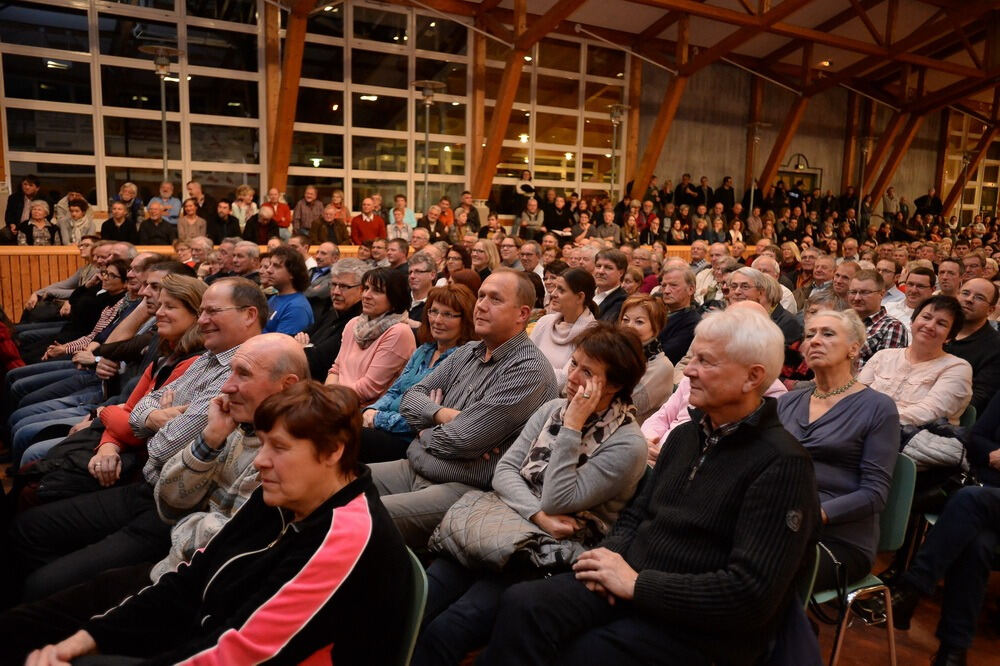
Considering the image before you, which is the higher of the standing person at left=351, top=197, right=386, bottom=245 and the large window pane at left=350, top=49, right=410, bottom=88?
the large window pane at left=350, top=49, right=410, bottom=88

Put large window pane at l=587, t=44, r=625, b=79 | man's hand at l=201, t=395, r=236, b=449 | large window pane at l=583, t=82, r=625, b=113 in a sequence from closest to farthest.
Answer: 1. man's hand at l=201, t=395, r=236, b=449
2. large window pane at l=587, t=44, r=625, b=79
3. large window pane at l=583, t=82, r=625, b=113

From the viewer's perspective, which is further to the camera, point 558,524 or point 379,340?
point 379,340

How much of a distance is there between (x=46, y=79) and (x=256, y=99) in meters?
2.83

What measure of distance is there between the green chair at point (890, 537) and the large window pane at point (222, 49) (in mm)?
11243

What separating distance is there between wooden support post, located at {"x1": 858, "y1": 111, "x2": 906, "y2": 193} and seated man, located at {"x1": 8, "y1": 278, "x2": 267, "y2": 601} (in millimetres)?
16713

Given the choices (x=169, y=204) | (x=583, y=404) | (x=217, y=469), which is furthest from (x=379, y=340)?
(x=169, y=204)

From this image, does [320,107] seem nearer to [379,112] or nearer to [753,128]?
[379,112]

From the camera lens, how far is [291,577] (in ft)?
4.52

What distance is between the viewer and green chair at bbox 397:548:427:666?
1.45 m

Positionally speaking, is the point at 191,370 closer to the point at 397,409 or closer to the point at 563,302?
the point at 397,409

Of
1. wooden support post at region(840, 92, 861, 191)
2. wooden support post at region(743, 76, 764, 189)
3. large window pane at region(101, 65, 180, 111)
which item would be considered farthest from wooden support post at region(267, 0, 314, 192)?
wooden support post at region(840, 92, 861, 191)

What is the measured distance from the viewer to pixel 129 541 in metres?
2.10

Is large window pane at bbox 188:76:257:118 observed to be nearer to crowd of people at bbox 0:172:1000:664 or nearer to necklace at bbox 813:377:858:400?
crowd of people at bbox 0:172:1000:664

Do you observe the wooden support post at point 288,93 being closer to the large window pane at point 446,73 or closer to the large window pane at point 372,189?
the large window pane at point 372,189
